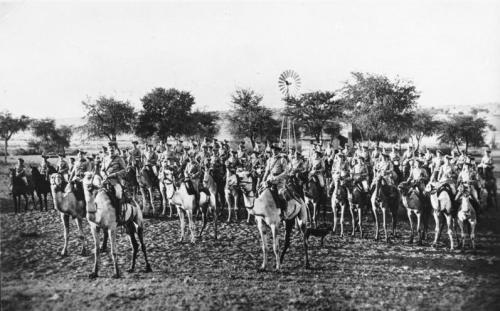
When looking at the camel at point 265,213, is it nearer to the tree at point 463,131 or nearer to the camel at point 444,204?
the camel at point 444,204

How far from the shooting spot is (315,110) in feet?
150

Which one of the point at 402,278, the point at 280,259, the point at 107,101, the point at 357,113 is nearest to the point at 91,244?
the point at 280,259

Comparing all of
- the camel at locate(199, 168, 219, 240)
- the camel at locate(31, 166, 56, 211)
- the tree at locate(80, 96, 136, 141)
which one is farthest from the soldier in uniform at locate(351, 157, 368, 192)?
the tree at locate(80, 96, 136, 141)

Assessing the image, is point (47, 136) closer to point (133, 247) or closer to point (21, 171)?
point (21, 171)

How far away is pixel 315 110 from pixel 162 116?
17.8 m

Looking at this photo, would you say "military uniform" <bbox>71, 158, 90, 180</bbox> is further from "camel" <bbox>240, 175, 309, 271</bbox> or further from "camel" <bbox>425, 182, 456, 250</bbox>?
"camel" <bbox>425, 182, 456, 250</bbox>

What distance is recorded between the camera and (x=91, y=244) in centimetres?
1142

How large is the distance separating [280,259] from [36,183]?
12.0 meters

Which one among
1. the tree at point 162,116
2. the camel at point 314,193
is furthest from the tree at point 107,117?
the camel at point 314,193

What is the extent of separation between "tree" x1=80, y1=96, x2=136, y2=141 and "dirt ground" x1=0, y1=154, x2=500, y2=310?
3181 centimetres

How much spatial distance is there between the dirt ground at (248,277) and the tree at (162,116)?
101ft

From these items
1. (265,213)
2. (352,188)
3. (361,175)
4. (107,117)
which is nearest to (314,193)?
(352,188)

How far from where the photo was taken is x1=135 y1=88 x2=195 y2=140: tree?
42.4m

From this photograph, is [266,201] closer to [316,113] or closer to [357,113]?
[357,113]
